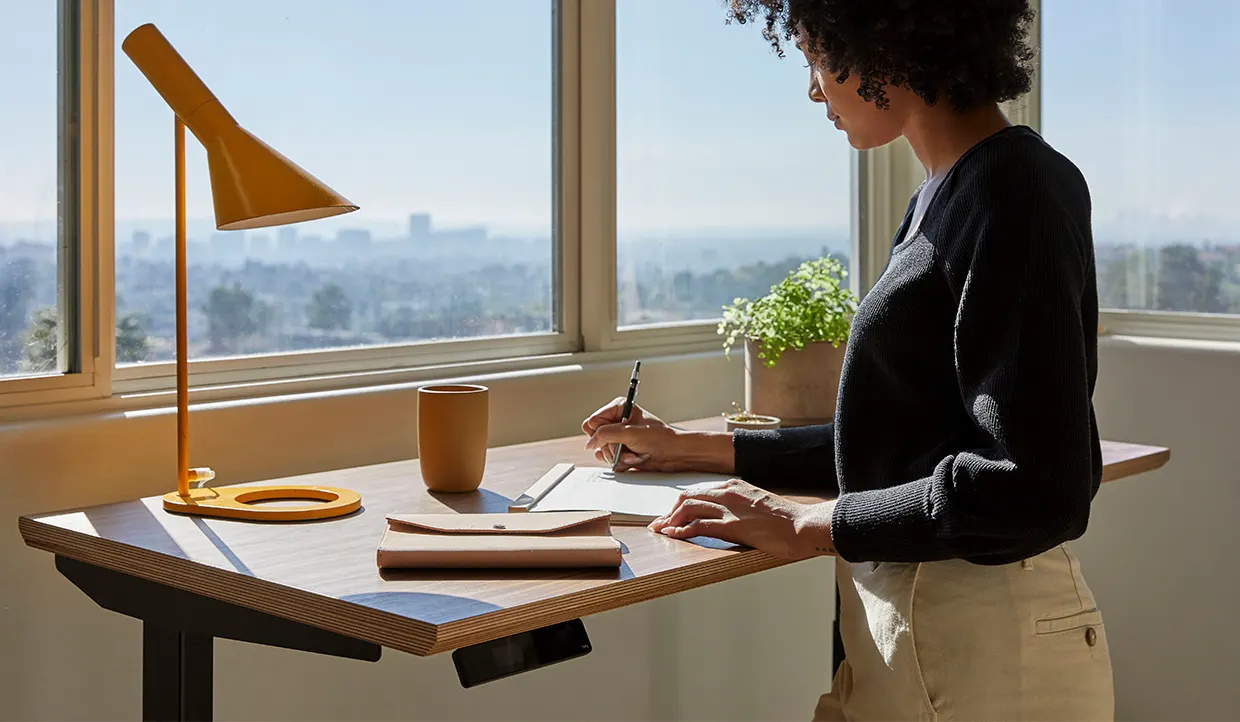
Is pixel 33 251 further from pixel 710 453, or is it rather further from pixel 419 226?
pixel 710 453

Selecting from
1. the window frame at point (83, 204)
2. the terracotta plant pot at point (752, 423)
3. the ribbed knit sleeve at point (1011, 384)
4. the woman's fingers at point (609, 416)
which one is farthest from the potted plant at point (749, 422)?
the window frame at point (83, 204)

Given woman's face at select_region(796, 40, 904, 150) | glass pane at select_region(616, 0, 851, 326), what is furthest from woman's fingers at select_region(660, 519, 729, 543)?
glass pane at select_region(616, 0, 851, 326)

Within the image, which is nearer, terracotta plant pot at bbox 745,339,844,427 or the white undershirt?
the white undershirt

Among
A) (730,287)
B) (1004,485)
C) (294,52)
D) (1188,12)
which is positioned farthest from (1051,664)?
(1188,12)

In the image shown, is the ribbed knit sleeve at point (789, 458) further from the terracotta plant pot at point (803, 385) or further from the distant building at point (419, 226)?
the distant building at point (419, 226)

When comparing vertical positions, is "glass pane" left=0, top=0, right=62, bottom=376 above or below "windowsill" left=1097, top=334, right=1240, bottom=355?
above

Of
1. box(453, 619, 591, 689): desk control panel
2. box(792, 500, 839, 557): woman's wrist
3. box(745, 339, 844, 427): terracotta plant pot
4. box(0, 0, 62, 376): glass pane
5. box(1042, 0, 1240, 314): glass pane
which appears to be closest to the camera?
box(453, 619, 591, 689): desk control panel

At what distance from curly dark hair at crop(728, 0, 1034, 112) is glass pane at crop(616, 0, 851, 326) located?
125 cm

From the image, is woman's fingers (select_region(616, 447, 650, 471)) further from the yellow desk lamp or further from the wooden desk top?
the yellow desk lamp

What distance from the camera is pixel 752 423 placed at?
2.07 m

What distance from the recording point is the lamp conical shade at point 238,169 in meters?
1.33

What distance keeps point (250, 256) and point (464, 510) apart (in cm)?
74

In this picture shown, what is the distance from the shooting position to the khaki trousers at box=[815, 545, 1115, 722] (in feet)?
4.27

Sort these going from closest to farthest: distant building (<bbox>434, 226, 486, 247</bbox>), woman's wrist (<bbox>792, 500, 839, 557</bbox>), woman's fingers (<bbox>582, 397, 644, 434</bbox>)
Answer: woman's wrist (<bbox>792, 500, 839, 557</bbox>) < woman's fingers (<bbox>582, 397, 644, 434</bbox>) < distant building (<bbox>434, 226, 486, 247</bbox>)
